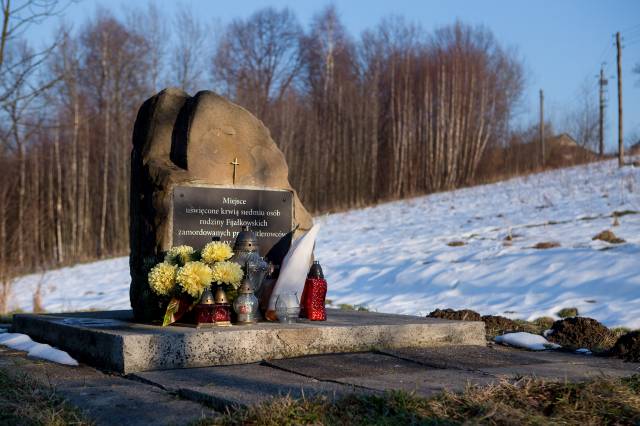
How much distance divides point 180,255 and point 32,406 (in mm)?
2137

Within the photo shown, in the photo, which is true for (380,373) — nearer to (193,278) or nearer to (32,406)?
(193,278)

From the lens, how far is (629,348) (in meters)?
5.39

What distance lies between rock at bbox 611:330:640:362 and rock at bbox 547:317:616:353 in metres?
0.51

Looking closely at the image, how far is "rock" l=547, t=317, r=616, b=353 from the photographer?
6145 mm

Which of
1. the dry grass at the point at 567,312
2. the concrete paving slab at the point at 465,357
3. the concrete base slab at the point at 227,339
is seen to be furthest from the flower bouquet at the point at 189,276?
the dry grass at the point at 567,312

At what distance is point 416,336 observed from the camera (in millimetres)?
5613

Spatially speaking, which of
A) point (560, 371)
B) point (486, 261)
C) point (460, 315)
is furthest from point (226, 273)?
point (486, 261)

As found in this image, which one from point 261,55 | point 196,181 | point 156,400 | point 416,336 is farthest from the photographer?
point 261,55

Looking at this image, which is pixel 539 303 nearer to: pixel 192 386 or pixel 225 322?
pixel 225 322

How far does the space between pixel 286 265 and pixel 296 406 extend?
259cm

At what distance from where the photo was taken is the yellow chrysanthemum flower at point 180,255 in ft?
18.4

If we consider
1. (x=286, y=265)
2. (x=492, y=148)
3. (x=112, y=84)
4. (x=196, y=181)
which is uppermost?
(x=112, y=84)

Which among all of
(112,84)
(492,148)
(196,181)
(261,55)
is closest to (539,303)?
(196,181)

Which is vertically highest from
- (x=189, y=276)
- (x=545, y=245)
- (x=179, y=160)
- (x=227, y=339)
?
(x=179, y=160)
